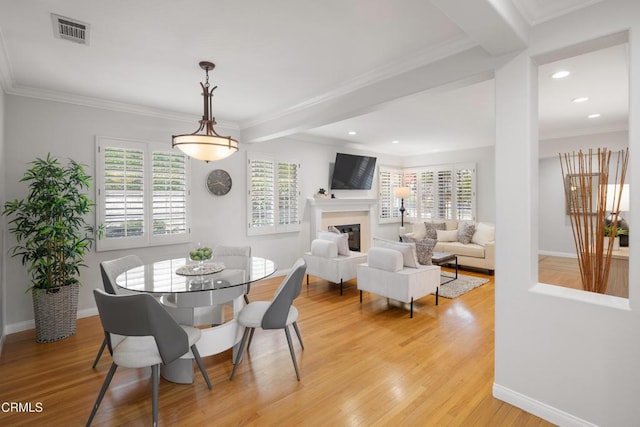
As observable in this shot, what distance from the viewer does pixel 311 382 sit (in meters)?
2.49

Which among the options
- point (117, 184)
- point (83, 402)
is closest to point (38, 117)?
point (117, 184)

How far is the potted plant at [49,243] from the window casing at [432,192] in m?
6.05

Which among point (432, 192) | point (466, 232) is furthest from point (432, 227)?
point (432, 192)

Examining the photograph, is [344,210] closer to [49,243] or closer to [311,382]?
[311,382]

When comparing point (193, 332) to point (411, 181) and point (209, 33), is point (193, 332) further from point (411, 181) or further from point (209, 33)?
point (411, 181)

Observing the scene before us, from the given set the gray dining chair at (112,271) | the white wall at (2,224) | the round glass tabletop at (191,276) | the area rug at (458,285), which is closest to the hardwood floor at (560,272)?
the area rug at (458,285)

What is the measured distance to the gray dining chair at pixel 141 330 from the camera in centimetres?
188

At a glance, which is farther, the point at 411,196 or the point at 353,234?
the point at 411,196

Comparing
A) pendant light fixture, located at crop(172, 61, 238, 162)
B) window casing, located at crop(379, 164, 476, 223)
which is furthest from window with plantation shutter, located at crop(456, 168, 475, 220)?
pendant light fixture, located at crop(172, 61, 238, 162)

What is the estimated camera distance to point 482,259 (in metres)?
5.91

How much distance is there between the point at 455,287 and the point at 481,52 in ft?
11.9

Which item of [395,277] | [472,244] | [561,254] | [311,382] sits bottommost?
[311,382]

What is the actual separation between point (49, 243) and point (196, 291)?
6.72 ft

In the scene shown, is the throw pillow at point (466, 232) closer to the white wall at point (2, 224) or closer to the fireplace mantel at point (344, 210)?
the fireplace mantel at point (344, 210)
